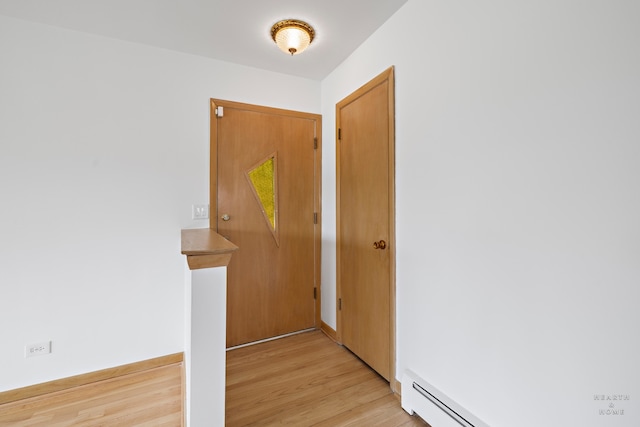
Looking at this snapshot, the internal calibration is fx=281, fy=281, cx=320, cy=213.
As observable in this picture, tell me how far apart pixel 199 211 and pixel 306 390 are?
152 cm

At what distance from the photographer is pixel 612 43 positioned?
89 cm

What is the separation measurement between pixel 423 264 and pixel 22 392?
2.60 meters

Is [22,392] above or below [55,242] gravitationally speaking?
below

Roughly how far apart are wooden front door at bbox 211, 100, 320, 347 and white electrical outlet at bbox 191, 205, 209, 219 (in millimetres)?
76

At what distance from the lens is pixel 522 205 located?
1.13 m

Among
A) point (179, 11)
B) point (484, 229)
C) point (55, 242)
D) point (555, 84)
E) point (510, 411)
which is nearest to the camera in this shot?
point (555, 84)

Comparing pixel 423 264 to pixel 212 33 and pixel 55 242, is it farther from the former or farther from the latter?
pixel 55 242

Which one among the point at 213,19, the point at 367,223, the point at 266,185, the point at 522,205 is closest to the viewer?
the point at 522,205

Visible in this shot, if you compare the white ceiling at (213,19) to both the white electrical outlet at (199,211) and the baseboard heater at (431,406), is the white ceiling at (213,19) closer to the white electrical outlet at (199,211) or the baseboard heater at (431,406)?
the white electrical outlet at (199,211)

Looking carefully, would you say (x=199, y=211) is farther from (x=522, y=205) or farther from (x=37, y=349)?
(x=522, y=205)

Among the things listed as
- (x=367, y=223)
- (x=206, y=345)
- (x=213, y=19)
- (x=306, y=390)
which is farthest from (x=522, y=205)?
(x=213, y=19)

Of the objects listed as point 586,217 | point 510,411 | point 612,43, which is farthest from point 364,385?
point 612,43

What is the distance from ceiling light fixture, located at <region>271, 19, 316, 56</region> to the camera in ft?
6.03

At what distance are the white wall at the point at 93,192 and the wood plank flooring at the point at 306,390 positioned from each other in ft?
2.20
